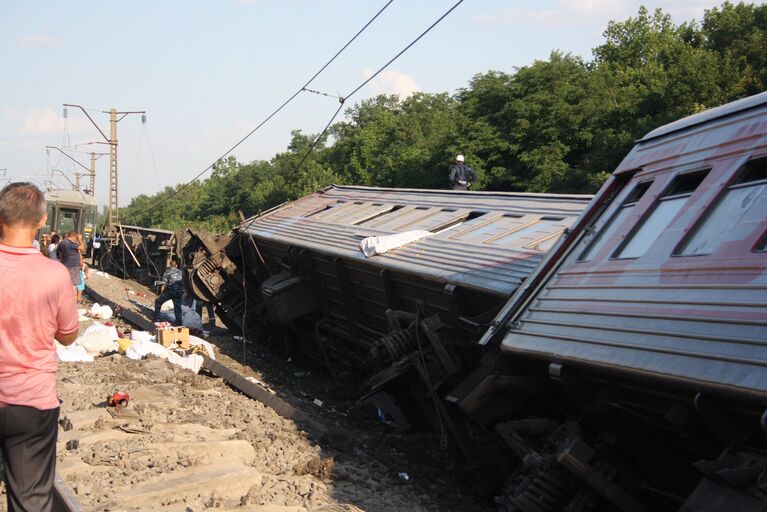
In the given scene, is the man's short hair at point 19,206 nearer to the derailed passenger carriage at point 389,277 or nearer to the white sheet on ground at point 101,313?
the derailed passenger carriage at point 389,277

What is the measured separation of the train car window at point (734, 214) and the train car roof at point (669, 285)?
0.05 feet

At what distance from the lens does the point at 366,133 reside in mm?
48031

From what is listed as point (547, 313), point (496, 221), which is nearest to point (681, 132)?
point (547, 313)

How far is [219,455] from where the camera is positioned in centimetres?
693

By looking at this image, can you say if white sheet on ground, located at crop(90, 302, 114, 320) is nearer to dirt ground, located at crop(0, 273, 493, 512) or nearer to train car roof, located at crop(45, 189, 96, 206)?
dirt ground, located at crop(0, 273, 493, 512)

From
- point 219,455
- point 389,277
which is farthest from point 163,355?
point 219,455

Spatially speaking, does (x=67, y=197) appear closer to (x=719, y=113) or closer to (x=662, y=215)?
(x=662, y=215)

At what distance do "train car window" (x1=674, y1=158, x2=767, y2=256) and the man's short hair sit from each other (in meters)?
3.82

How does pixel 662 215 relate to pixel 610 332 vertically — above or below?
above

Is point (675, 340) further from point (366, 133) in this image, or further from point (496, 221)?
point (366, 133)

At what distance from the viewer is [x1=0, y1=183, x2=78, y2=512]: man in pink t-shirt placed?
3.78 m

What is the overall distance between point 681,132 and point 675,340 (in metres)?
2.48

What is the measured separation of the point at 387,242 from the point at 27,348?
22.8 feet

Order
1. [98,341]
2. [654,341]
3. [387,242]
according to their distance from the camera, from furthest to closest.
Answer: [98,341] < [387,242] < [654,341]
